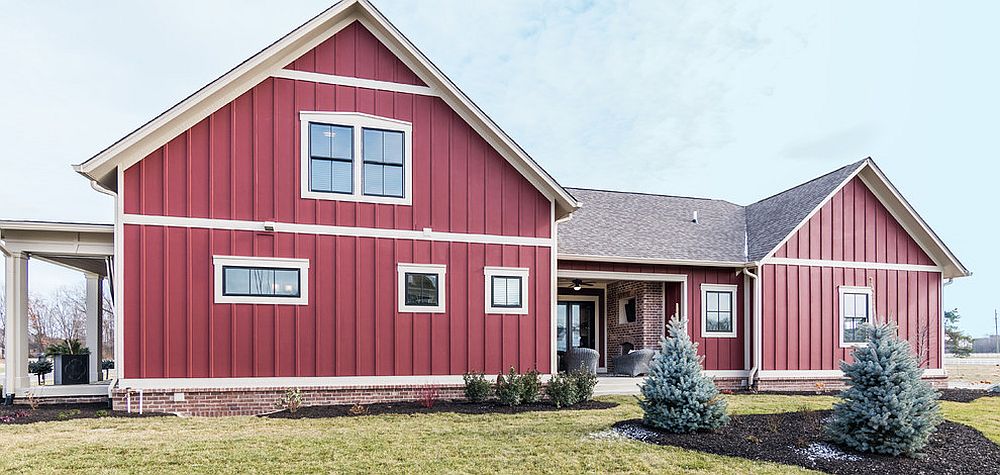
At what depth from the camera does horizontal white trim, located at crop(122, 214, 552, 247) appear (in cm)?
1165

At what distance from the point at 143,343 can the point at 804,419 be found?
10.5m

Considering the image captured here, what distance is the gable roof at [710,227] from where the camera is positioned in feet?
54.1

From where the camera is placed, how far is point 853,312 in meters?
17.2

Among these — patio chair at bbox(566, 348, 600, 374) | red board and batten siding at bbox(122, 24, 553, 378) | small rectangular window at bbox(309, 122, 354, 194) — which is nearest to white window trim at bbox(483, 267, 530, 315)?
red board and batten siding at bbox(122, 24, 553, 378)

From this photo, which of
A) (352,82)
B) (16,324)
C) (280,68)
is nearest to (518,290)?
(352,82)

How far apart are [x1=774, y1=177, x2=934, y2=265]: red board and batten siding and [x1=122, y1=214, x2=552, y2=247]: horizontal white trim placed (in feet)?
22.8

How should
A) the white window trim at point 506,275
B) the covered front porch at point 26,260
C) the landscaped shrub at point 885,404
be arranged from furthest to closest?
the white window trim at point 506,275
the covered front porch at point 26,260
the landscaped shrub at point 885,404

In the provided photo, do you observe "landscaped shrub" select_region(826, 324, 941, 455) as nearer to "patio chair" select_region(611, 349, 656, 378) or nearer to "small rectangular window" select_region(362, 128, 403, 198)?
"patio chair" select_region(611, 349, 656, 378)

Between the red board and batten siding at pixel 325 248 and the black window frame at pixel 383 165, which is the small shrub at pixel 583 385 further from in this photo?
the black window frame at pixel 383 165

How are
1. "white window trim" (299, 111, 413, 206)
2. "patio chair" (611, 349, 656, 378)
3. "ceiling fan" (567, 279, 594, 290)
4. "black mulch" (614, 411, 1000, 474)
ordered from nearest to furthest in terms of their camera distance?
"black mulch" (614, 411, 1000, 474) → "white window trim" (299, 111, 413, 206) → "patio chair" (611, 349, 656, 378) → "ceiling fan" (567, 279, 594, 290)

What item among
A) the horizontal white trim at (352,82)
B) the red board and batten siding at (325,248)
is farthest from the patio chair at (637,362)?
the horizontal white trim at (352,82)

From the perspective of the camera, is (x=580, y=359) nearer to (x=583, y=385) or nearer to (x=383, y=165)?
(x=583, y=385)

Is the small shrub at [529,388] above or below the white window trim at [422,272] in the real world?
below

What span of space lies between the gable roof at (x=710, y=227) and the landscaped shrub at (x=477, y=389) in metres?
3.81
